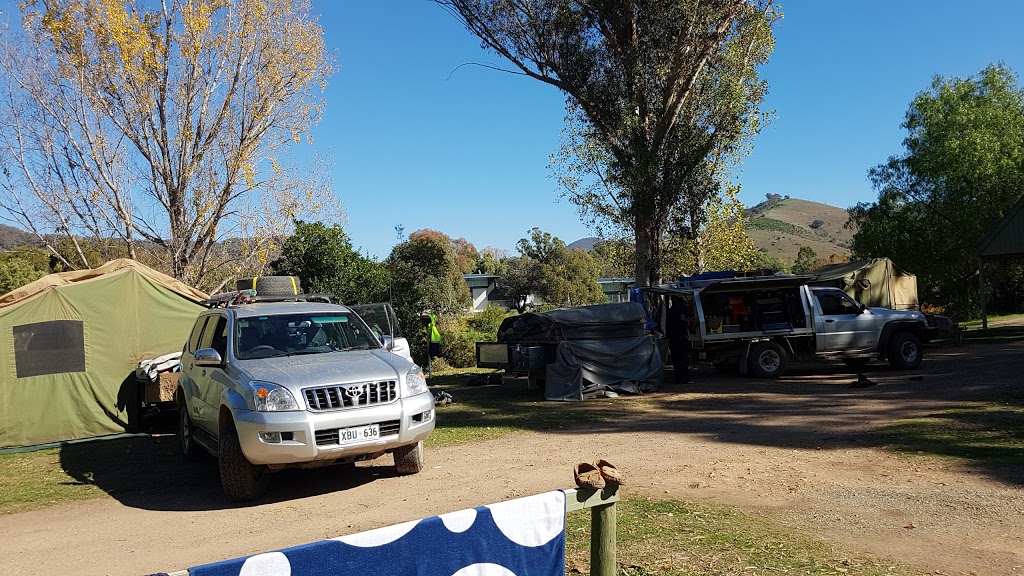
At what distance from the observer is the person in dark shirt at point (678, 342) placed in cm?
1578

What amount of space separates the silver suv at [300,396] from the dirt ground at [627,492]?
499mm

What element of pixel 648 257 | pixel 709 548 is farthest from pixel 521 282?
pixel 709 548

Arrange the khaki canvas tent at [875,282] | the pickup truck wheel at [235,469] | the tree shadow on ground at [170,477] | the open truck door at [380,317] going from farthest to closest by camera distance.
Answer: the khaki canvas tent at [875,282]
the open truck door at [380,317]
the tree shadow on ground at [170,477]
the pickup truck wheel at [235,469]

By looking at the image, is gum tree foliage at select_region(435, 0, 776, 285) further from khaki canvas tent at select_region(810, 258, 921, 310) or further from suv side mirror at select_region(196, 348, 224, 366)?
suv side mirror at select_region(196, 348, 224, 366)

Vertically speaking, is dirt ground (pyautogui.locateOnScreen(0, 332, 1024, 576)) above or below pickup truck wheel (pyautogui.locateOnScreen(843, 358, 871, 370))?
below

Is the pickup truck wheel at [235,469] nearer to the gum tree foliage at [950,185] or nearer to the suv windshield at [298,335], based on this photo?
the suv windshield at [298,335]

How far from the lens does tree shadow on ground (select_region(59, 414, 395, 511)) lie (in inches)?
301

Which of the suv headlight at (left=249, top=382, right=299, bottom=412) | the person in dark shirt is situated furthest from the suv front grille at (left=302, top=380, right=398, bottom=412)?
the person in dark shirt

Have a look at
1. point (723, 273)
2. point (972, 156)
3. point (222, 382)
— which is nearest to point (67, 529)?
point (222, 382)

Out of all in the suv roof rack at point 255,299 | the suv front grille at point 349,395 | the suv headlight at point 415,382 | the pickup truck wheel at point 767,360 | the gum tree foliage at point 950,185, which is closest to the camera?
the suv front grille at point 349,395

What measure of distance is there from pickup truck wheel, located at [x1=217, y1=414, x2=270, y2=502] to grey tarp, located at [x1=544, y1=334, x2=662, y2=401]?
782 cm

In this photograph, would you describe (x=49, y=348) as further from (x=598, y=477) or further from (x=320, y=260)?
(x=320, y=260)

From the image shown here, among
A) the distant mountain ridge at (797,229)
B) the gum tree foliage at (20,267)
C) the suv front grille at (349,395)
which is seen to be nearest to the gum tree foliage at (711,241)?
the suv front grille at (349,395)

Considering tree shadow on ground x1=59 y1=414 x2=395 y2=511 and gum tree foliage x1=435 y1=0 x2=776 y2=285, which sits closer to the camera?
tree shadow on ground x1=59 y1=414 x2=395 y2=511
